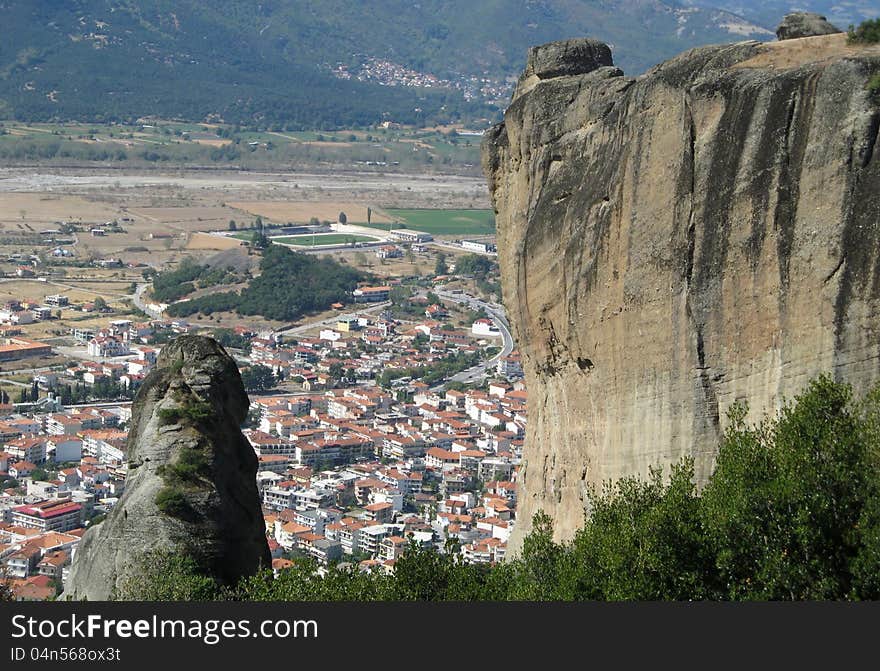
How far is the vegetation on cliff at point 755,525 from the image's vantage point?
1612 cm

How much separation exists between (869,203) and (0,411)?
73.7 meters

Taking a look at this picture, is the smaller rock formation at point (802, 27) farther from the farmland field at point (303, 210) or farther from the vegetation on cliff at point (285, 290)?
the farmland field at point (303, 210)

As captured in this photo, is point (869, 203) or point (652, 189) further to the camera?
point (652, 189)

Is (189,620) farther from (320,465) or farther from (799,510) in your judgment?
(320,465)

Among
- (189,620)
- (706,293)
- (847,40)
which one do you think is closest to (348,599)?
(189,620)

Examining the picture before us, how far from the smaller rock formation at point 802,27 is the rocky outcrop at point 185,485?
10311 mm

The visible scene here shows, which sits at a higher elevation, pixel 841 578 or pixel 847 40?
pixel 847 40

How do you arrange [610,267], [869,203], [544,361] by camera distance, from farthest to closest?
1. [544,361]
2. [610,267]
3. [869,203]

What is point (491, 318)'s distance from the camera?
393 ft

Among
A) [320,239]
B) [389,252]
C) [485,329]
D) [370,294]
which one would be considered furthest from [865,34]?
[320,239]

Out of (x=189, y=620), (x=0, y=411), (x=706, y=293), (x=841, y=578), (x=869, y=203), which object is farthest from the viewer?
(x=0, y=411)

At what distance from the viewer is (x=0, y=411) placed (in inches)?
3342

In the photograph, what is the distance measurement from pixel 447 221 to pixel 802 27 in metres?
154

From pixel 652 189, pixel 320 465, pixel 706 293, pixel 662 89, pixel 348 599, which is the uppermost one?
pixel 662 89
